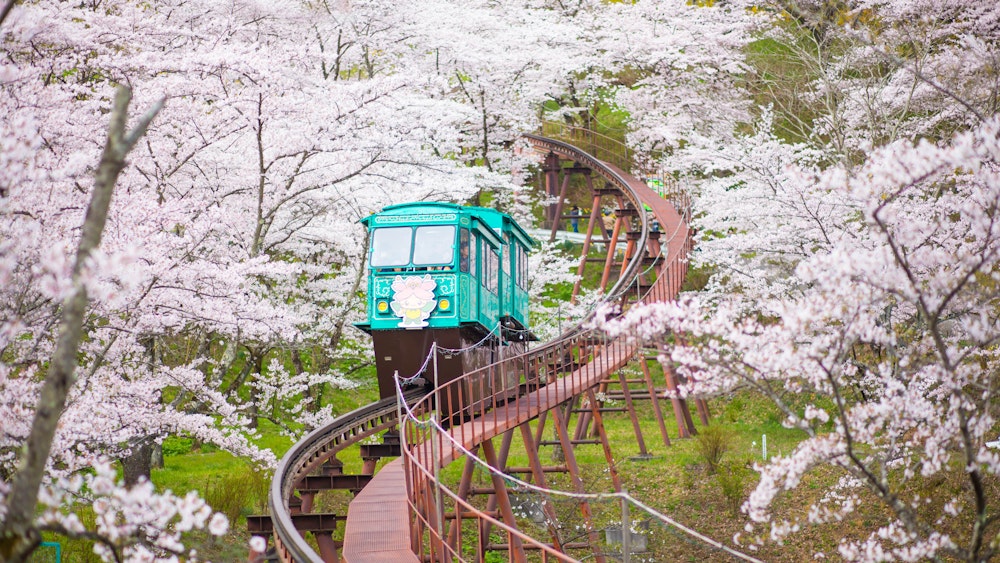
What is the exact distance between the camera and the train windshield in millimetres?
14141

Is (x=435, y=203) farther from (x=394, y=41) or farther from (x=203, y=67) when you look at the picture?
(x=394, y=41)

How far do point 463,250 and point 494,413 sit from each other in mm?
2852

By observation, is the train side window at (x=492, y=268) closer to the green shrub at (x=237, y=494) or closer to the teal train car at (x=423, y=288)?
the teal train car at (x=423, y=288)

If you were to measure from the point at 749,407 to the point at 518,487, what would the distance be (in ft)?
36.1

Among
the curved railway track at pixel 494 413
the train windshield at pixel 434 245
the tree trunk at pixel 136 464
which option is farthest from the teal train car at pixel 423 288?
the tree trunk at pixel 136 464

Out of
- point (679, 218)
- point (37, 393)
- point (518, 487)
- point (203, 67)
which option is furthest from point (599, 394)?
point (37, 393)

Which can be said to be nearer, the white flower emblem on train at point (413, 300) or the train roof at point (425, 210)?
the white flower emblem on train at point (413, 300)

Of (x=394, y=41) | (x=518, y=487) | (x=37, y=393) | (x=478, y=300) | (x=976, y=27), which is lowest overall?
(x=518, y=487)

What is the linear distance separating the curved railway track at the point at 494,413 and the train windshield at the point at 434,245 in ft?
6.20

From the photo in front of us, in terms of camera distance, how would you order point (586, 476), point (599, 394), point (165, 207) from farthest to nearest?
point (599, 394)
point (586, 476)
point (165, 207)

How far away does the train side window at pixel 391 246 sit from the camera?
14289 millimetres

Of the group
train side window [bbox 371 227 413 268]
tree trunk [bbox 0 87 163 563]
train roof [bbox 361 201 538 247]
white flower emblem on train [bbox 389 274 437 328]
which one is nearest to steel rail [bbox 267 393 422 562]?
white flower emblem on train [bbox 389 274 437 328]

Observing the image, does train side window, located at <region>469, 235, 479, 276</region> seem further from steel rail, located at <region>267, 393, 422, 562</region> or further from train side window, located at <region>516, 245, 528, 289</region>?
train side window, located at <region>516, 245, 528, 289</region>

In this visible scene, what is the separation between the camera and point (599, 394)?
67.6 ft
